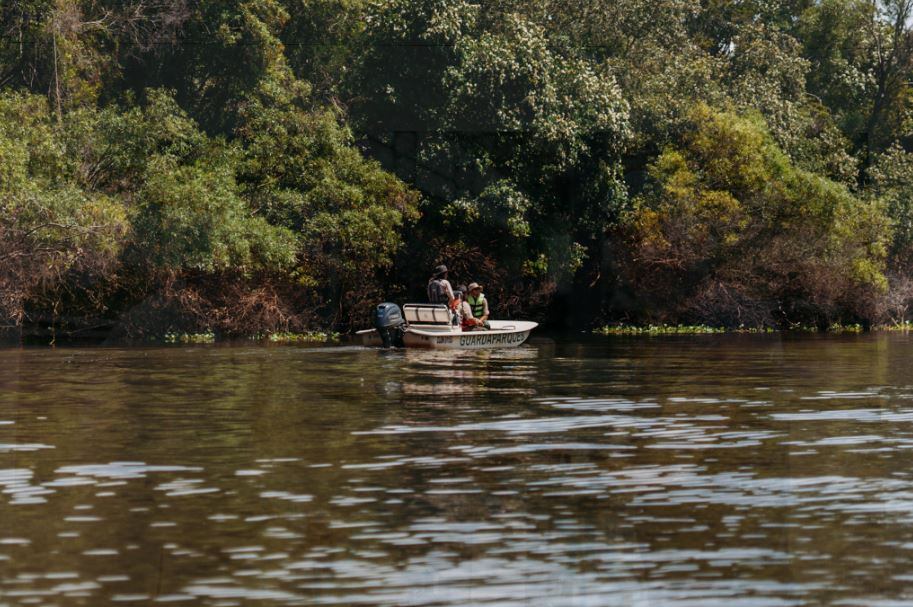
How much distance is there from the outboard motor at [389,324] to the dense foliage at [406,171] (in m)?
8.35

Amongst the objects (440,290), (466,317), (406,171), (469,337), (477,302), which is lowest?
(469,337)

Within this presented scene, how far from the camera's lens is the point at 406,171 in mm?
45406

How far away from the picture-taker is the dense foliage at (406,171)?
1545 inches

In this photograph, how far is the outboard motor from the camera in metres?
30.7

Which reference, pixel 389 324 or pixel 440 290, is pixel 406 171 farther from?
pixel 389 324

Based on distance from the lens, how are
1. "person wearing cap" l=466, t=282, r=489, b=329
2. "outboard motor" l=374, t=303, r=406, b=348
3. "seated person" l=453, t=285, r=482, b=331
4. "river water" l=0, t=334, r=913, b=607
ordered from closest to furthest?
"river water" l=0, t=334, r=913, b=607, "outboard motor" l=374, t=303, r=406, b=348, "seated person" l=453, t=285, r=482, b=331, "person wearing cap" l=466, t=282, r=489, b=329

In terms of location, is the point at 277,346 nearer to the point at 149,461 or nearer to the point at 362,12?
the point at 362,12

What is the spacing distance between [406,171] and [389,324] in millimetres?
15317

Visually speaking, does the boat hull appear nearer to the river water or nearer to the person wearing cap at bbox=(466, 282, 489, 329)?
the person wearing cap at bbox=(466, 282, 489, 329)

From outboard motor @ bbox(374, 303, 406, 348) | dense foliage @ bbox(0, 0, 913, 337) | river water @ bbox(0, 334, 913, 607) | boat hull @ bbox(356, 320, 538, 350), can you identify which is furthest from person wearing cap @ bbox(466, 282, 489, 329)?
river water @ bbox(0, 334, 913, 607)

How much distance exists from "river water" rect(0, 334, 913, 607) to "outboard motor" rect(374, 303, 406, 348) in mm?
7042

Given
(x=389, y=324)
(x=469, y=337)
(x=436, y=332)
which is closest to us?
(x=389, y=324)

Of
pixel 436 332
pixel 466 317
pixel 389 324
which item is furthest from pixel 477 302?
pixel 389 324

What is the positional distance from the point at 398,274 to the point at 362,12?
838 cm
